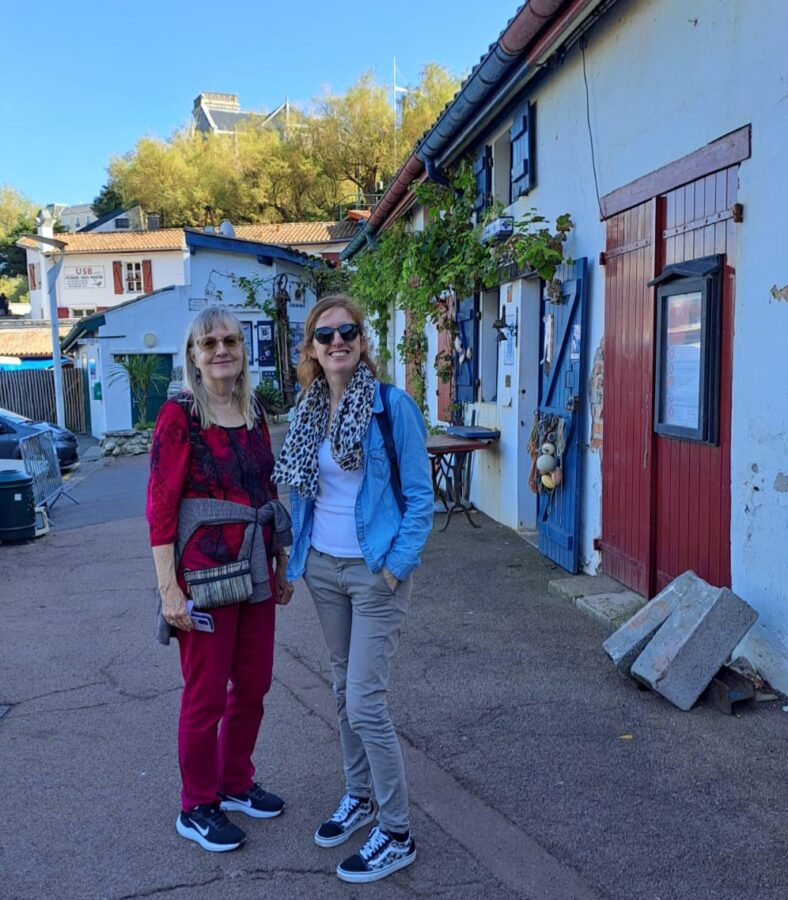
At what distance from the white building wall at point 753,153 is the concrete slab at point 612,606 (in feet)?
3.16

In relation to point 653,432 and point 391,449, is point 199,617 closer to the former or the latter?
point 391,449

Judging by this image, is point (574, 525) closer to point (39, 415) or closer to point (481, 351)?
point (481, 351)

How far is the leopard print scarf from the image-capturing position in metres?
2.69

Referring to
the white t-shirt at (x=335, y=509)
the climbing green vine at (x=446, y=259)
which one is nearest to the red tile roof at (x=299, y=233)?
the climbing green vine at (x=446, y=259)

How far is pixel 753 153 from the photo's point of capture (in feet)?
12.8

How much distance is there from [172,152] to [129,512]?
40657 millimetres

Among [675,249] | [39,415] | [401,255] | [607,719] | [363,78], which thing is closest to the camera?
[607,719]

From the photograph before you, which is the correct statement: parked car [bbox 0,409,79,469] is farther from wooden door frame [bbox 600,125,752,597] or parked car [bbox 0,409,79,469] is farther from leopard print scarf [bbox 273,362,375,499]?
leopard print scarf [bbox 273,362,375,499]

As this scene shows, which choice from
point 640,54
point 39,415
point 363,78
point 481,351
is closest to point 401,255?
point 481,351

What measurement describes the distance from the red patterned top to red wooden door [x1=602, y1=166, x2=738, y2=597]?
8.54 ft

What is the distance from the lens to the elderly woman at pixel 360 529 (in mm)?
2639

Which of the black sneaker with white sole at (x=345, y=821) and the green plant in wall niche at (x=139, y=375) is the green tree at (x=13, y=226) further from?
the black sneaker with white sole at (x=345, y=821)

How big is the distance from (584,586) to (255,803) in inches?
127

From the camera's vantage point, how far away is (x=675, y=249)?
4.69m
